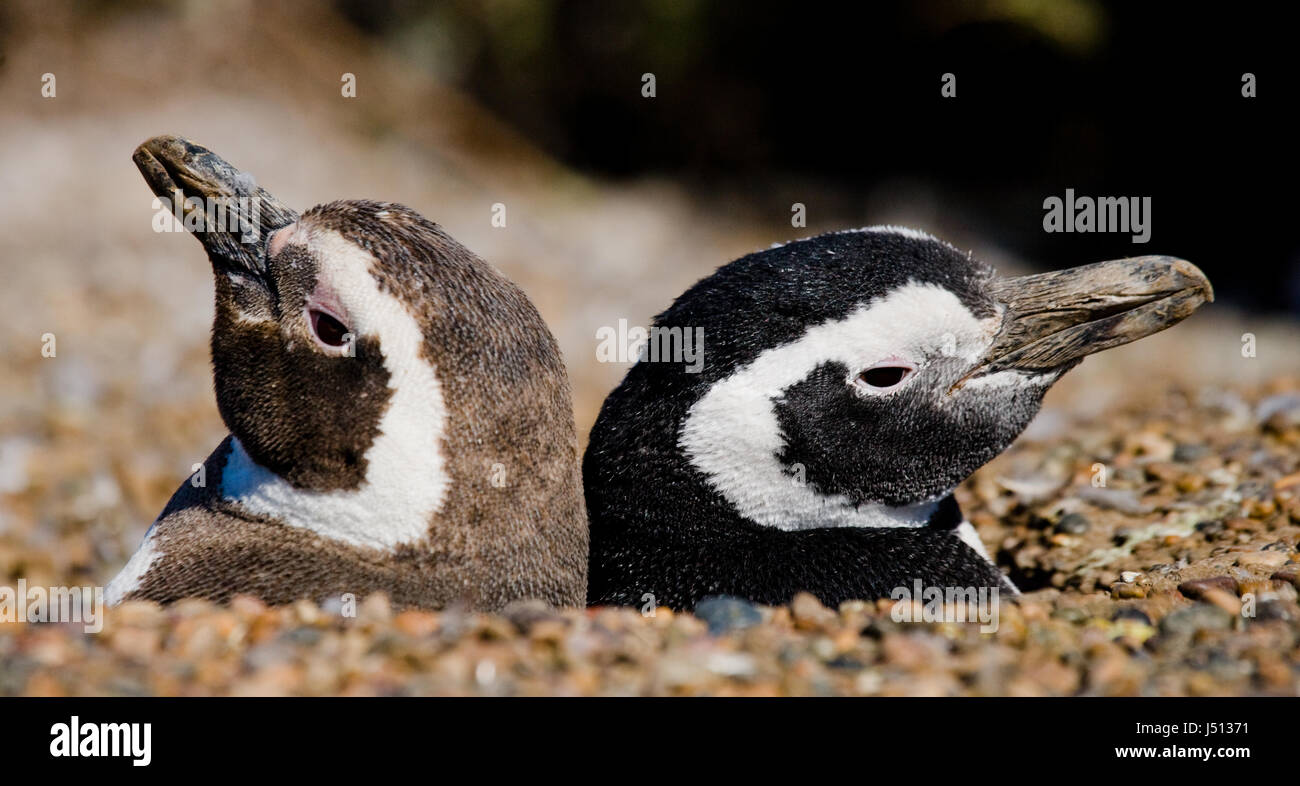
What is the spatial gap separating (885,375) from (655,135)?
10.2 m

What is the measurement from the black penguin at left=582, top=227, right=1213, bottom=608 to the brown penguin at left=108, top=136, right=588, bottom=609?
12.2 inches

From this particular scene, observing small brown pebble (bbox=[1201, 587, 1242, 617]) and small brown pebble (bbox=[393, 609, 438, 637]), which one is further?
small brown pebble (bbox=[1201, 587, 1242, 617])

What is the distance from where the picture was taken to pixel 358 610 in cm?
317

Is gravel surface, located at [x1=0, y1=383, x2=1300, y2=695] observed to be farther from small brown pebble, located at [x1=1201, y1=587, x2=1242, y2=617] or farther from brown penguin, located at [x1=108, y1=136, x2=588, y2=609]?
brown penguin, located at [x1=108, y1=136, x2=588, y2=609]

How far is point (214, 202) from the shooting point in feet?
11.4

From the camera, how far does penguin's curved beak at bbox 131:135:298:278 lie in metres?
3.42

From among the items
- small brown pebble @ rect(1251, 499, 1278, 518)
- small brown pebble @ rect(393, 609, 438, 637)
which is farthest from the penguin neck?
small brown pebble @ rect(1251, 499, 1278, 518)

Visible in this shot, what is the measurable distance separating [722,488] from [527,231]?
8514 millimetres

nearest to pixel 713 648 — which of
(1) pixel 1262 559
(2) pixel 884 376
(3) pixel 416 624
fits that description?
(3) pixel 416 624

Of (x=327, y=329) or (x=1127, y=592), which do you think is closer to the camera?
(x=327, y=329)

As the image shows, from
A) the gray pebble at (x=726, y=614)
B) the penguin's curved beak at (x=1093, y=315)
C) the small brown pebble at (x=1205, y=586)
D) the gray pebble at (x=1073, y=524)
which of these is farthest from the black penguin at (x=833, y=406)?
the gray pebble at (x=1073, y=524)

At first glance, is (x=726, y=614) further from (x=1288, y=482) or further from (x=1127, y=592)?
(x=1288, y=482)

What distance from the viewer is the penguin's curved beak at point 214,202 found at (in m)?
3.42
